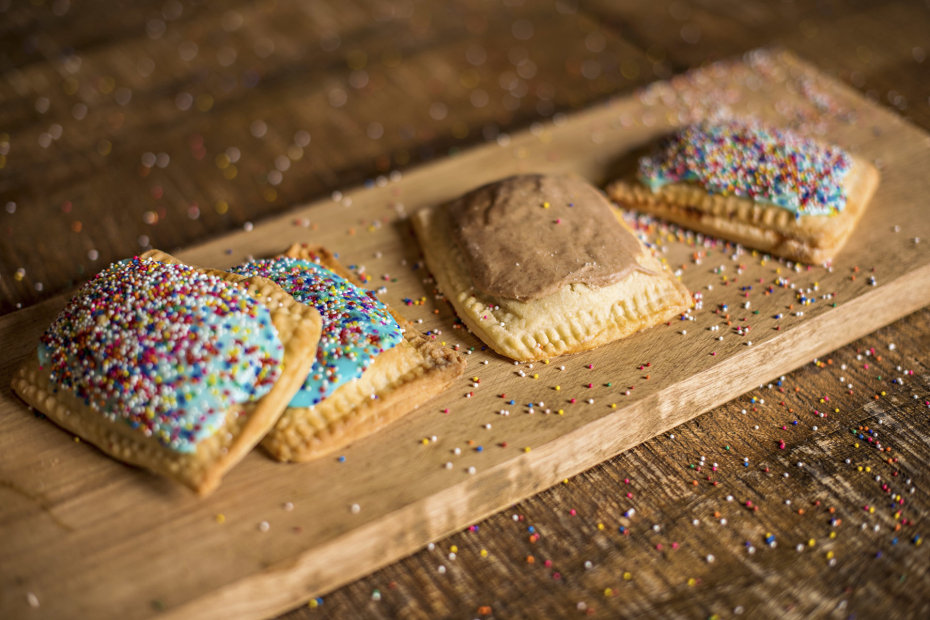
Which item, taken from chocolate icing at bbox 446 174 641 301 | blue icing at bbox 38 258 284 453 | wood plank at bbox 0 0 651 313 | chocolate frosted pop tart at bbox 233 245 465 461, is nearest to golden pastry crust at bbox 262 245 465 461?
chocolate frosted pop tart at bbox 233 245 465 461

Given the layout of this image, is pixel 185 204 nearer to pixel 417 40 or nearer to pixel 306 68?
pixel 306 68

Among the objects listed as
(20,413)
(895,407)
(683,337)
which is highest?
(20,413)

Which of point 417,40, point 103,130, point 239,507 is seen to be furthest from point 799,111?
point 103,130

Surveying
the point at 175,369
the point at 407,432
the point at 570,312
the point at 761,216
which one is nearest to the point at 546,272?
the point at 570,312

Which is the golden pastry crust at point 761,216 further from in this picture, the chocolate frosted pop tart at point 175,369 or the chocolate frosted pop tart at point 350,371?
the chocolate frosted pop tart at point 175,369

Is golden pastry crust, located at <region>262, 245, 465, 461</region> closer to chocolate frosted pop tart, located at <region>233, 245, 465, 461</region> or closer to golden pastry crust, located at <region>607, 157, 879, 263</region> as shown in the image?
chocolate frosted pop tart, located at <region>233, 245, 465, 461</region>

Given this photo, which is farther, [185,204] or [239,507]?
[185,204]

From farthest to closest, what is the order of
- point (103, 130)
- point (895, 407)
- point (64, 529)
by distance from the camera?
1. point (103, 130)
2. point (895, 407)
3. point (64, 529)
